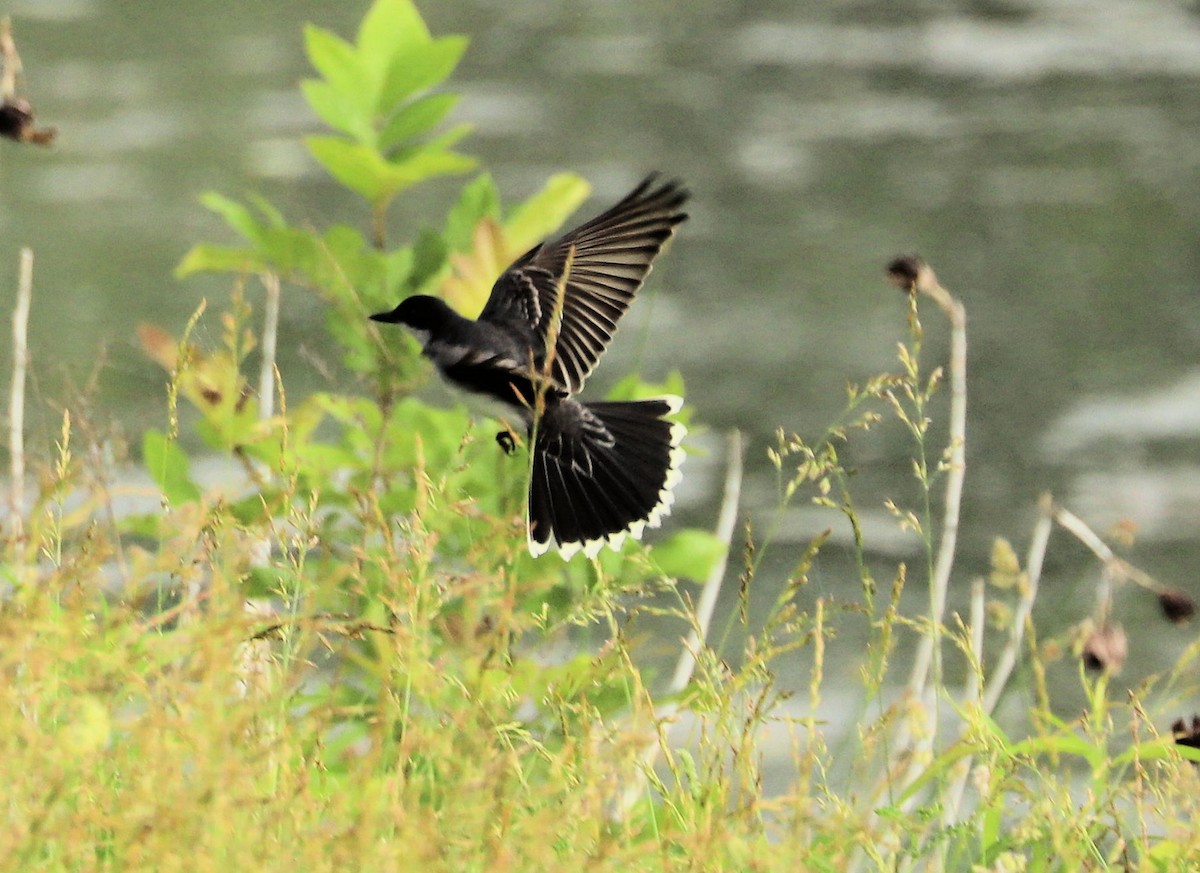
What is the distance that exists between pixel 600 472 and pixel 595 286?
409mm

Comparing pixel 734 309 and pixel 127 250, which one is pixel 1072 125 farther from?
pixel 127 250

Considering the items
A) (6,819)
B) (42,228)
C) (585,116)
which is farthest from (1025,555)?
(585,116)

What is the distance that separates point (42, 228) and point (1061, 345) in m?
6.03

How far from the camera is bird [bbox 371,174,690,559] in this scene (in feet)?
9.19

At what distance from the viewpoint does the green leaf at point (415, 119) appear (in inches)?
134

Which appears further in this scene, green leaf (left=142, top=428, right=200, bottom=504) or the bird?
green leaf (left=142, top=428, right=200, bottom=504)

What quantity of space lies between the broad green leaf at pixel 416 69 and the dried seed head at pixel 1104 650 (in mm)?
1587

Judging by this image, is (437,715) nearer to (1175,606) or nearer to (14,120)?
(1175,606)

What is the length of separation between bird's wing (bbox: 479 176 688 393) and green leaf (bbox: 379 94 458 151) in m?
0.40

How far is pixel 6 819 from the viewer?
5.61 ft

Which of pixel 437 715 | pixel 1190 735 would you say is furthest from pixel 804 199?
pixel 437 715

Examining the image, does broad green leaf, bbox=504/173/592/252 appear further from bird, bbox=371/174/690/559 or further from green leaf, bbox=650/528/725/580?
green leaf, bbox=650/528/725/580

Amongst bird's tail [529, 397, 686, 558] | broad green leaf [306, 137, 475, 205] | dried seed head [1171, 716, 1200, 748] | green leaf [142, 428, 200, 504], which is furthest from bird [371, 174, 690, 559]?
dried seed head [1171, 716, 1200, 748]

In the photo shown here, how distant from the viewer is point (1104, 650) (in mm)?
2514
